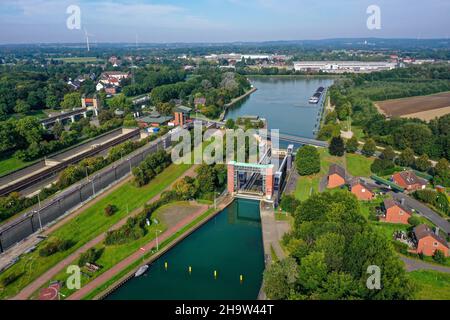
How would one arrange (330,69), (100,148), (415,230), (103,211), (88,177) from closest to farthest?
1. (415,230)
2. (103,211)
3. (88,177)
4. (100,148)
5. (330,69)

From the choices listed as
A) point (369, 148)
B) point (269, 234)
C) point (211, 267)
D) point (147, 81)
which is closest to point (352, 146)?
point (369, 148)

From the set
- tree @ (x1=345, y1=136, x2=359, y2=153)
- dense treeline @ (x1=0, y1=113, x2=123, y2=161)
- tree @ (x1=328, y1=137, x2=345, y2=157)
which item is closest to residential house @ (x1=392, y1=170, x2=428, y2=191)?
tree @ (x1=328, y1=137, x2=345, y2=157)

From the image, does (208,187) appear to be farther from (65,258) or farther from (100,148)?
(100,148)

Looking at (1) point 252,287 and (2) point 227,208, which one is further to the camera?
(2) point 227,208

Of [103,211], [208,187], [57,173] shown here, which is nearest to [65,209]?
[103,211]

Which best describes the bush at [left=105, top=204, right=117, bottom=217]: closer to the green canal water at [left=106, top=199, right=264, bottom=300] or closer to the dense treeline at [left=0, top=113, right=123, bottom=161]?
the green canal water at [left=106, top=199, right=264, bottom=300]

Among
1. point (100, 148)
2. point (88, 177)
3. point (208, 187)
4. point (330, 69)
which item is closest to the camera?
point (208, 187)

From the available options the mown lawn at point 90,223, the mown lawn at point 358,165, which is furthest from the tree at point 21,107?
the mown lawn at point 358,165
